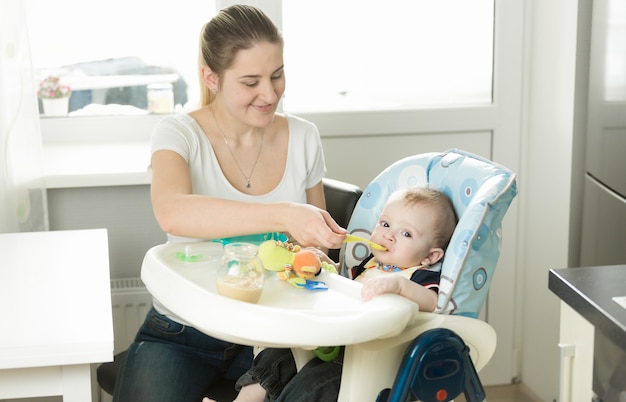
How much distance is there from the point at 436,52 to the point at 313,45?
1.41ft

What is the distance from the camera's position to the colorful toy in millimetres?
1735

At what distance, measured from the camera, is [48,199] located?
2.80m

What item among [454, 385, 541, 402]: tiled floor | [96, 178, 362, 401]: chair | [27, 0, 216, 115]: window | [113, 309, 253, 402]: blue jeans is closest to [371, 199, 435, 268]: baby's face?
[96, 178, 362, 401]: chair

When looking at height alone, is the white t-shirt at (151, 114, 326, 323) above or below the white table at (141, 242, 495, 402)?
above

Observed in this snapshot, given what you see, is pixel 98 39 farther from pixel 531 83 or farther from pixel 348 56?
pixel 531 83

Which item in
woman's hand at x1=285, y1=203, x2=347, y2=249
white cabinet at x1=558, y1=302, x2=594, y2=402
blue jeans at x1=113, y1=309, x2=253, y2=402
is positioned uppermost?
woman's hand at x1=285, y1=203, x2=347, y2=249

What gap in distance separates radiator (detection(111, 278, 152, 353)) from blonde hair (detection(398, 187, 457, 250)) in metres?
1.27

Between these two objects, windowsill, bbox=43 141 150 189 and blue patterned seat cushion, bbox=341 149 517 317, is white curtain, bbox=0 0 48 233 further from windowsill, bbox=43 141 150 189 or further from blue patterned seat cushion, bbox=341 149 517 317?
blue patterned seat cushion, bbox=341 149 517 317

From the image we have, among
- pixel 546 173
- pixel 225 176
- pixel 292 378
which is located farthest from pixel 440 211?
pixel 546 173

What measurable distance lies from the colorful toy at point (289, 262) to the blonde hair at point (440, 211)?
269mm

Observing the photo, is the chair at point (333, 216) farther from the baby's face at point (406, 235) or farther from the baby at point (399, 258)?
the baby's face at point (406, 235)

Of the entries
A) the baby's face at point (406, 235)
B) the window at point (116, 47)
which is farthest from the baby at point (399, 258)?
the window at point (116, 47)

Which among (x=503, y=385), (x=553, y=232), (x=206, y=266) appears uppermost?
(x=206, y=266)

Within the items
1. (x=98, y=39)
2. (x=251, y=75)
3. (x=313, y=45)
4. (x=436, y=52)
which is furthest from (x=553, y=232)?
(x=98, y=39)
